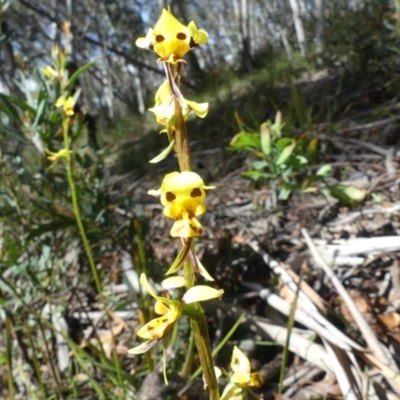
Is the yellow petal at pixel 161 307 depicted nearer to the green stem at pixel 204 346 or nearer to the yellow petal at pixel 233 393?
the green stem at pixel 204 346

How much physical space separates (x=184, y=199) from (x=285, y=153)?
42.3 inches

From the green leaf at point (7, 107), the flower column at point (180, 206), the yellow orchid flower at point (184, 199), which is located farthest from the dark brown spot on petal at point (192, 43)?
the green leaf at point (7, 107)

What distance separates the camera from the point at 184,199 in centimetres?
59

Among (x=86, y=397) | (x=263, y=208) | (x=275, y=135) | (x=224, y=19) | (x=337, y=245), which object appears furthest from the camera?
(x=224, y=19)

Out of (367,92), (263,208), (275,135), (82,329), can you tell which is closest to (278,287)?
(263,208)

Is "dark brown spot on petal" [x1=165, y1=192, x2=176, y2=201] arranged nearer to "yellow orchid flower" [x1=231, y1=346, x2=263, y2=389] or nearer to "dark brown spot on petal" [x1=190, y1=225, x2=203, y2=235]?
"dark brown spot on petal" [x1=190, y1=225, x2=203, y2=235]

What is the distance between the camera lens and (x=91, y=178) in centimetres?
168

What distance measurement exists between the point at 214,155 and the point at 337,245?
168 centimetres

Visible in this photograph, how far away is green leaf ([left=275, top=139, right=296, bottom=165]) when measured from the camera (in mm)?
1576

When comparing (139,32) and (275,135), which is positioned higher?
(139,32)

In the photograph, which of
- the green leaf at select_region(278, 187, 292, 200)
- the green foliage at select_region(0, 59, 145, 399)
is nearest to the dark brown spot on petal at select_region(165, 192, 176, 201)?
the green foliage at select_region(0, 59, 145, 399)

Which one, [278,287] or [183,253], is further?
[278,287]

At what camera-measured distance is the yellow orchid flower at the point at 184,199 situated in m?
0.56

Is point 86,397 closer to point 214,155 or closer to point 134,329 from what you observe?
point 134,329
